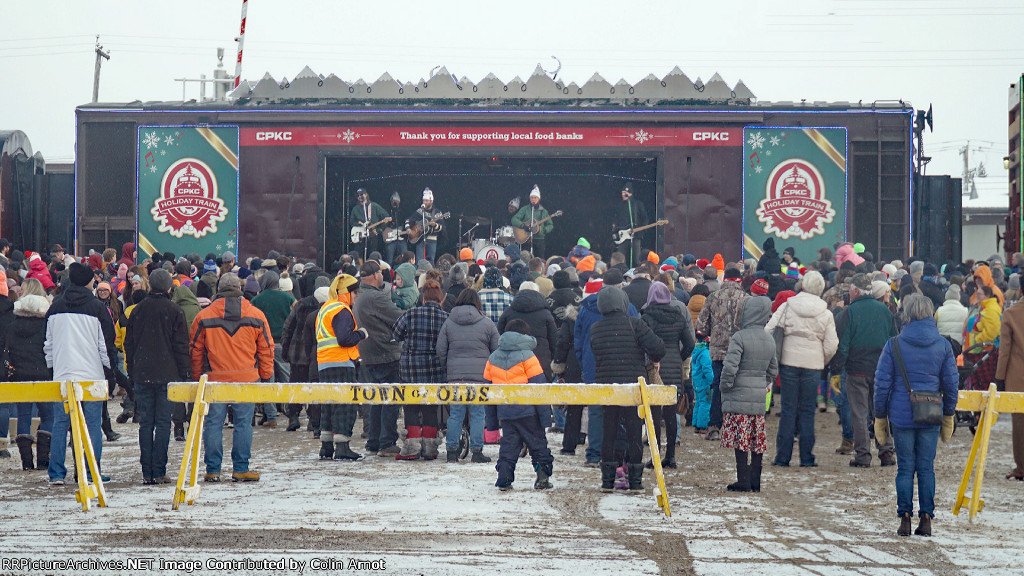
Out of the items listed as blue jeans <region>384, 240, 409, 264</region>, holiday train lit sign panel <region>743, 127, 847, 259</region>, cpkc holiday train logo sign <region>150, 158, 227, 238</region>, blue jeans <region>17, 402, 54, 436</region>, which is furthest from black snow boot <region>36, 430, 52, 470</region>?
holiday train lit sign panel <region>743, 127, 847, 259</region>

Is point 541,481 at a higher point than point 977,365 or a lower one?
lower

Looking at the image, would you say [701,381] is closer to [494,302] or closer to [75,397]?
[494,302]

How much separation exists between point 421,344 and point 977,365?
530 cm

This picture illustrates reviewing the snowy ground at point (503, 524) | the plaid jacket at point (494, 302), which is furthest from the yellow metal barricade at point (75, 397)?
the plaid jacket at point (494, 302)

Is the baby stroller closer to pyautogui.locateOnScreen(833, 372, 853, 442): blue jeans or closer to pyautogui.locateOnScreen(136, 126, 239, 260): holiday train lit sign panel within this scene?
pyautogui.locateOnScreen(833, 372, 853, 442): blue jeans

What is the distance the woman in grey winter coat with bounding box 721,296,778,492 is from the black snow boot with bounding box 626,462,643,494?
70 centimetres

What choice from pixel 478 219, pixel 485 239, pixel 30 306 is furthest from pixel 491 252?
pixel 30 306

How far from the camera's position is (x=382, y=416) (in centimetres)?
1038

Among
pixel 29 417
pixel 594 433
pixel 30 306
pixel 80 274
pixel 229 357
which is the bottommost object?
pixel 594 433

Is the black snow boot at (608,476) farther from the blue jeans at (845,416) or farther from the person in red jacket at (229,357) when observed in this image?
Answer: the blue jeans at (845,416)

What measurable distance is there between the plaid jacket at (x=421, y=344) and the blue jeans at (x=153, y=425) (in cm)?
214

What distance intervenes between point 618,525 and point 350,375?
349 cm

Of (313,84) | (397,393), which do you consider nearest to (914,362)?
(397,393)

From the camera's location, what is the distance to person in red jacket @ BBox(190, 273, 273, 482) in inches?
344
